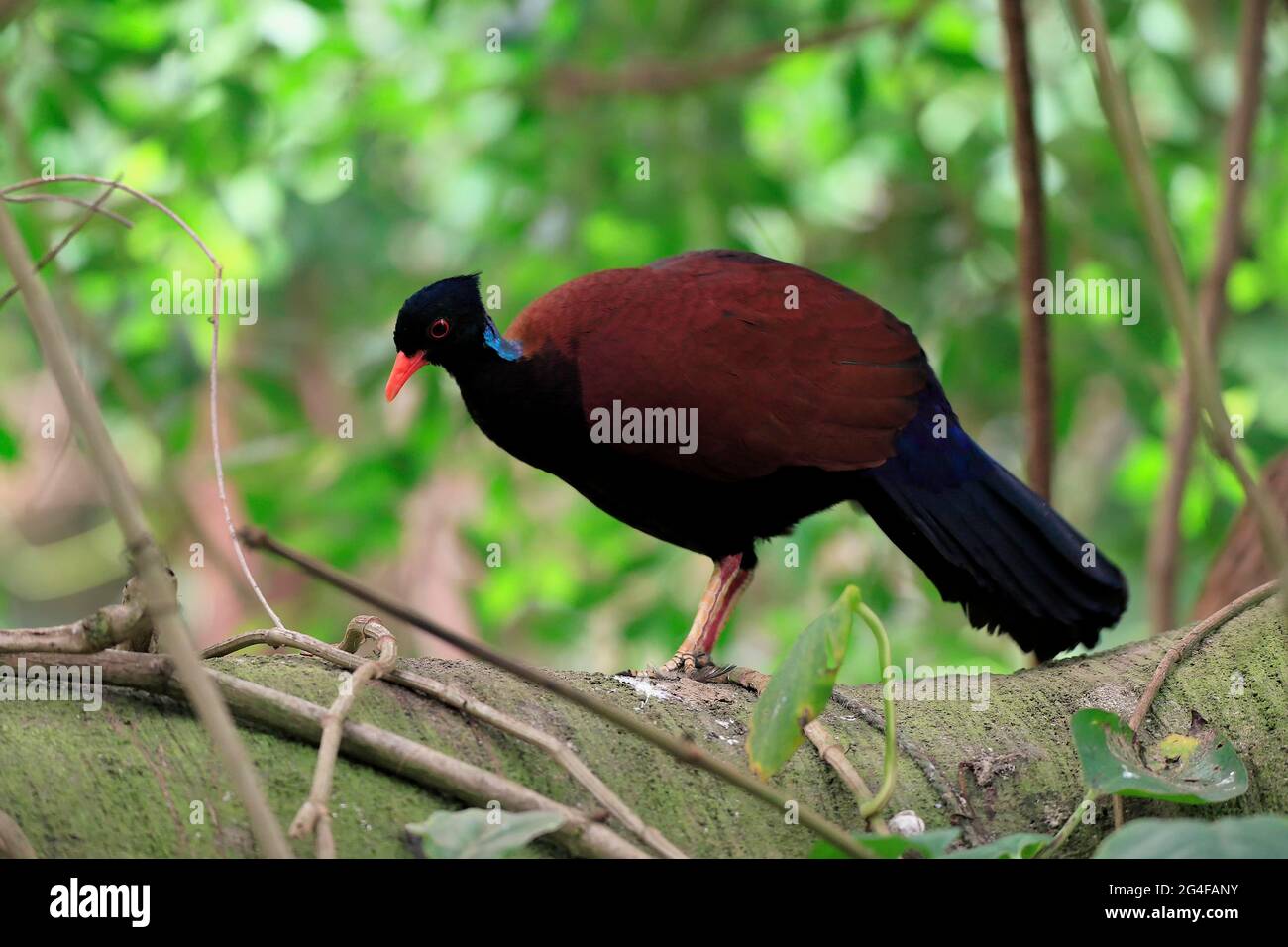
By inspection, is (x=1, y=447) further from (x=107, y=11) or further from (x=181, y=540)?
(x=181, y=540)

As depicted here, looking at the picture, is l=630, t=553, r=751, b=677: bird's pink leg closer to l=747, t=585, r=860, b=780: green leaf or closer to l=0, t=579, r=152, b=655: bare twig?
l=747, t=585, r=860, b=780: green leaf

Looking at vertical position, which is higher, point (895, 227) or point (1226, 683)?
point (895, 227)

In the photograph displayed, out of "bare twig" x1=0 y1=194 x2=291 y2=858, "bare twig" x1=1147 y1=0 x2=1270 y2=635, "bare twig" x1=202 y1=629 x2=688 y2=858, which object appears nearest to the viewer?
"bare twig" x1=0 y1=194 x2=291 y2=858

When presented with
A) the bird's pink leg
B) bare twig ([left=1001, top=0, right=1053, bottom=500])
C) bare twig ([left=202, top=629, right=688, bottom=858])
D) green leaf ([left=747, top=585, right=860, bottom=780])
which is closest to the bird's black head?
the bird's pink leg

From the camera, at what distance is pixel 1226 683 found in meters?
Result: 2.23

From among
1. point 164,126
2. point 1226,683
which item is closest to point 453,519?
point 164,126

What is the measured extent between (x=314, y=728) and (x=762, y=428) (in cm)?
147

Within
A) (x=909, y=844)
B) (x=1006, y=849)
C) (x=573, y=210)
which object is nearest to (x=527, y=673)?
(x=909, y=844)

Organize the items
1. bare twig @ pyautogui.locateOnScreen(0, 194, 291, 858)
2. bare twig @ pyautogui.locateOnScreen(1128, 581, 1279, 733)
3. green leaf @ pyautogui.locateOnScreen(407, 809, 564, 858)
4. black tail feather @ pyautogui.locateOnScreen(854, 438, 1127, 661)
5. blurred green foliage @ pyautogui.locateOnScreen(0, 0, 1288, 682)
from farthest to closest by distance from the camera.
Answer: blurred green foliage @ pyautogui.locateOnScreen(0, 0, 1288, 682) < black tail feather @ pyautogui.locateOnScreen(854, 438, 1127, 661) < bare twig @ pyautogui.locateOnScreen(1128, 581, 1279, 733) < green leaf @ pyautogui.locateOnScreen(407, 809, 564, 858) < bare twig @ pyautogui.locateOnScreen(0, 194, 291, 858)

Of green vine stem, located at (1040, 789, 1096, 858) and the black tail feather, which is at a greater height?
the black tail feather

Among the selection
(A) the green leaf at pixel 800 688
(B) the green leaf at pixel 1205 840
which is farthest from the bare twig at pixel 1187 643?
(B) the green leaf at pixel 1205 840

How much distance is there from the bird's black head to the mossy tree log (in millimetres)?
1229

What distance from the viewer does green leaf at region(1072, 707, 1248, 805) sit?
1.74 m

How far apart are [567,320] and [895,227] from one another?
2.31 meters
